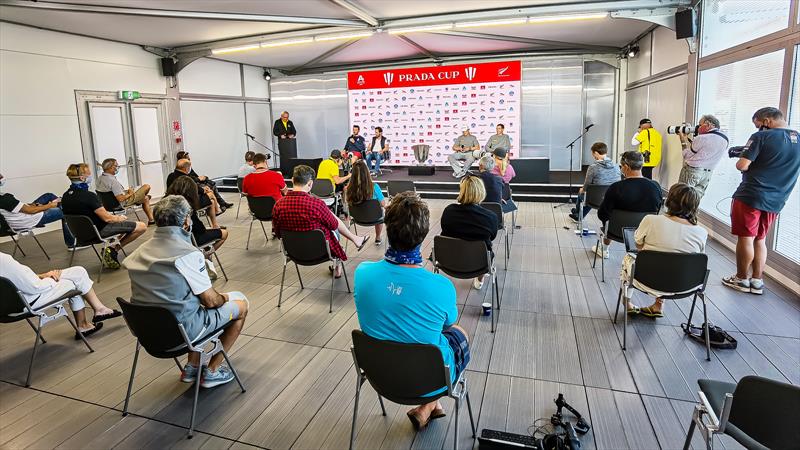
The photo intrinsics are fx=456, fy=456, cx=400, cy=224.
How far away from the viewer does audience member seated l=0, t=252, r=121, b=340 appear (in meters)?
2.92

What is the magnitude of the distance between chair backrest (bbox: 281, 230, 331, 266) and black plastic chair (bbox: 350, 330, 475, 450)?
6.36 ft

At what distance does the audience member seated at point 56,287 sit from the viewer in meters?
2.92

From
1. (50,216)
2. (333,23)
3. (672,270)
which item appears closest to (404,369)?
(672,270)

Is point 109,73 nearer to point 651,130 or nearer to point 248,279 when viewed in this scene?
point 248,279

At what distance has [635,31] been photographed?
8.88 m

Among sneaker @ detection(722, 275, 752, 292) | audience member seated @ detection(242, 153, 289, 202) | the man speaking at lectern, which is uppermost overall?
the man speaking at lectern

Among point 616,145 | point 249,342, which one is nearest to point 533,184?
point 616,145

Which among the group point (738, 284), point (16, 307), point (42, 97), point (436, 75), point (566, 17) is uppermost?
point (566, 17)

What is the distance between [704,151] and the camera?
5199 millimetres

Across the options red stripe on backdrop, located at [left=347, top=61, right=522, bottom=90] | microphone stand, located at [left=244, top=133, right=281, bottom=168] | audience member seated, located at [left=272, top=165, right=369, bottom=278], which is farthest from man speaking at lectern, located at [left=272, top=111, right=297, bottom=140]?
audience member seated, located at [left=272, top=165, right=369, bottom=278]

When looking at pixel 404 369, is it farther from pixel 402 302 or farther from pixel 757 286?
pixel 757 286

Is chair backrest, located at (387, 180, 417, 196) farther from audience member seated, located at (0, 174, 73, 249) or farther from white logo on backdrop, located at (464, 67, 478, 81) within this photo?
white logo on backdrop, located at (464, 67, 478, 81)

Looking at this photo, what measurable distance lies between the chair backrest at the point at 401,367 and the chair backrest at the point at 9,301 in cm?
236

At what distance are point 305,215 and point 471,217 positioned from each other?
1.44 m
